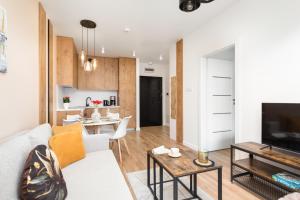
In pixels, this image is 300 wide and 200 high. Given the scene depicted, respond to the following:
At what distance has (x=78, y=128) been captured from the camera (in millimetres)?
1900

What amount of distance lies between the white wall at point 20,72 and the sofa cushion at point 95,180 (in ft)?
2.38

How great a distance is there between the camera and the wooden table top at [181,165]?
1330 mm

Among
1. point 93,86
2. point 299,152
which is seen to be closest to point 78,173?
point 299,152

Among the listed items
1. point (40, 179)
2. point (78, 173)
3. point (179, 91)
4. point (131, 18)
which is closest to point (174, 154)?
point (78, 173)

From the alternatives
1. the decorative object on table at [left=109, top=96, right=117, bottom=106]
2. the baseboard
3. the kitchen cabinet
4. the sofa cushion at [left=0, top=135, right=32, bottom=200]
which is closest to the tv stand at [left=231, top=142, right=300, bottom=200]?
the baseboard

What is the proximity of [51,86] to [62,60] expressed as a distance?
967 millimetres

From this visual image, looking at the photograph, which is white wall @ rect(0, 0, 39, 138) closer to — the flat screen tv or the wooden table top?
the wooden table top

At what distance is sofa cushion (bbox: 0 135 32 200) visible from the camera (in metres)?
0.79

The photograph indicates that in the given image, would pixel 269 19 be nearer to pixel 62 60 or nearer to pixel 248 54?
pixel 248 54

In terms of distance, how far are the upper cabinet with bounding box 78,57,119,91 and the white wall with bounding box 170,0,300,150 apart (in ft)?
11.6

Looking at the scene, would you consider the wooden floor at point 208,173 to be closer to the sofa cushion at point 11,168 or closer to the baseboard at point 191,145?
the baseboard at point 191,145

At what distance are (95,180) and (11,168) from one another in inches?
25.2

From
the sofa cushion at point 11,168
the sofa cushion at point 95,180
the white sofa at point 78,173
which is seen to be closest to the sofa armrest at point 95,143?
the white sofa at point 78,173

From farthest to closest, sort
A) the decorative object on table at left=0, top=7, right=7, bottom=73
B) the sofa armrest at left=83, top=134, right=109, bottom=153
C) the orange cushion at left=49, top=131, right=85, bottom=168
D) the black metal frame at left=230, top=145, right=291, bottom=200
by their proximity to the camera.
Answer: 1. the sofa armrest at left=83, top=134, right=109, bottom=153
2. the black metal frame at left=230, top=145, right=291, bottom=200
3. the orange cushion at left=49, top=131, right=85, bottom=168
4. the decorative object on table at left=0, top=7, right=7, bottom=73
